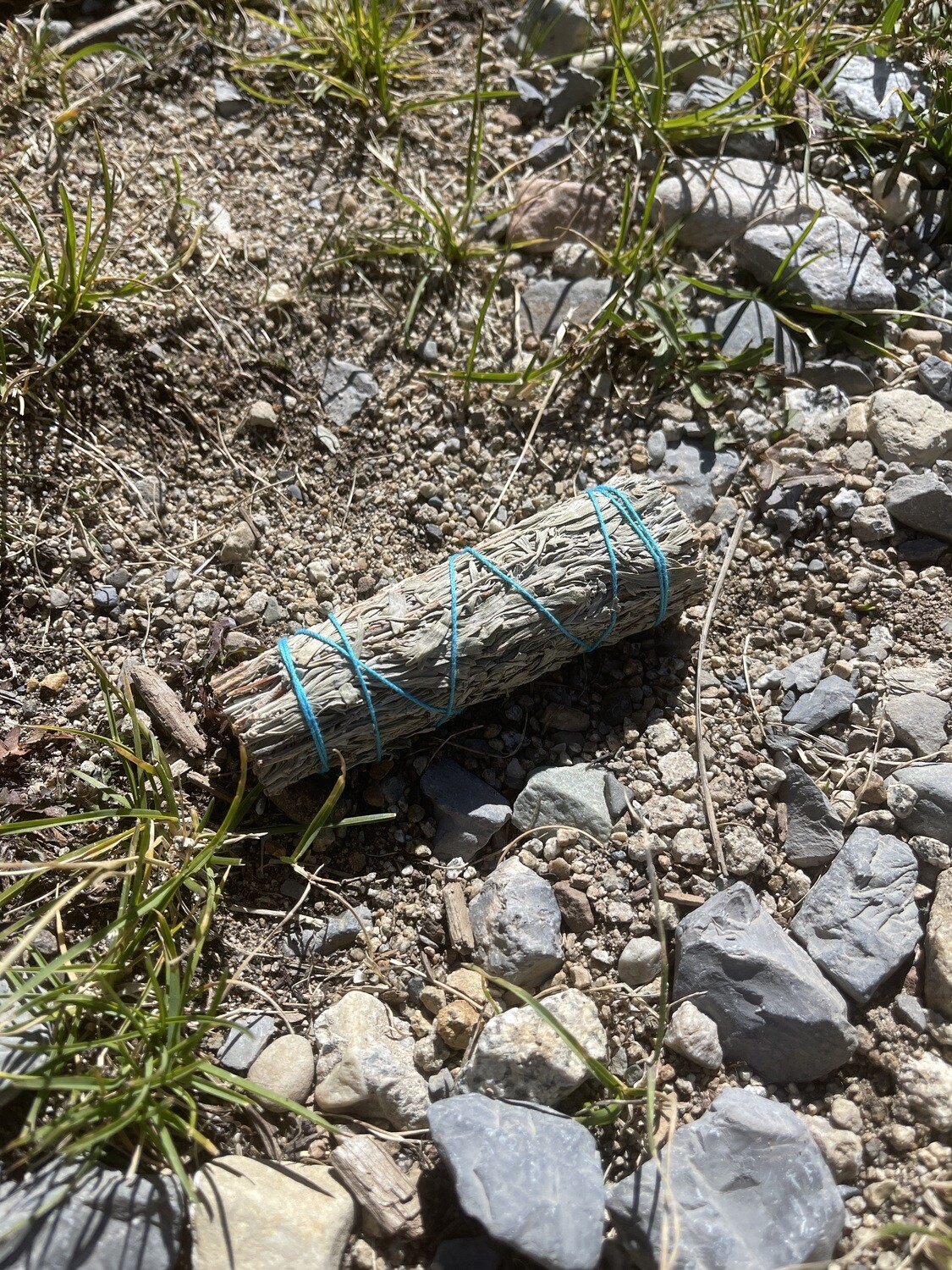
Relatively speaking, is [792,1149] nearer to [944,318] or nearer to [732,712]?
[732,712]

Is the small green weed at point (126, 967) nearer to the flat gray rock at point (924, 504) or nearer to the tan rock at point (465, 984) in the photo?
the tan rock at point (465, 984)

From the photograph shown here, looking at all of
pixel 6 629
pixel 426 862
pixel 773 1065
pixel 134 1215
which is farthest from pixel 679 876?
pixel 6 629

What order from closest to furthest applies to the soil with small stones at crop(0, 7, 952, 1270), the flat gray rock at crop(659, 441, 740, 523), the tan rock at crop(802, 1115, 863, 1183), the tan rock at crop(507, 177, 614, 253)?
the tan rock at crop(802, 1115, 863, 1183) < the soil with small stones at crop(0, 7, 952, 1270) < the flat gray rock at crop(659, 441, 740, 523) < the tan rock at crop(507, 177, 614, 253)

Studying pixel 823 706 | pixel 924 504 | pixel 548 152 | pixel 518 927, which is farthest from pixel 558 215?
pixel 518 927

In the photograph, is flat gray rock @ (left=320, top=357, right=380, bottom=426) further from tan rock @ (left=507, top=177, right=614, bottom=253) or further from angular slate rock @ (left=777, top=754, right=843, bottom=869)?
angular slate rock @ (left=777, top=754, right=843, bottom=869)

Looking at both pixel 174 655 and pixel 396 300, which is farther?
pixel 396 300

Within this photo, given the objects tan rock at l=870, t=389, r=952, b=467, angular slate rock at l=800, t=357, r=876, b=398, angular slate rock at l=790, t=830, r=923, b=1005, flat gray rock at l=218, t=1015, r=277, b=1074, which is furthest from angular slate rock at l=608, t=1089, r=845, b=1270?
angular slate rock at l=800, t=357, r=876, b=398
